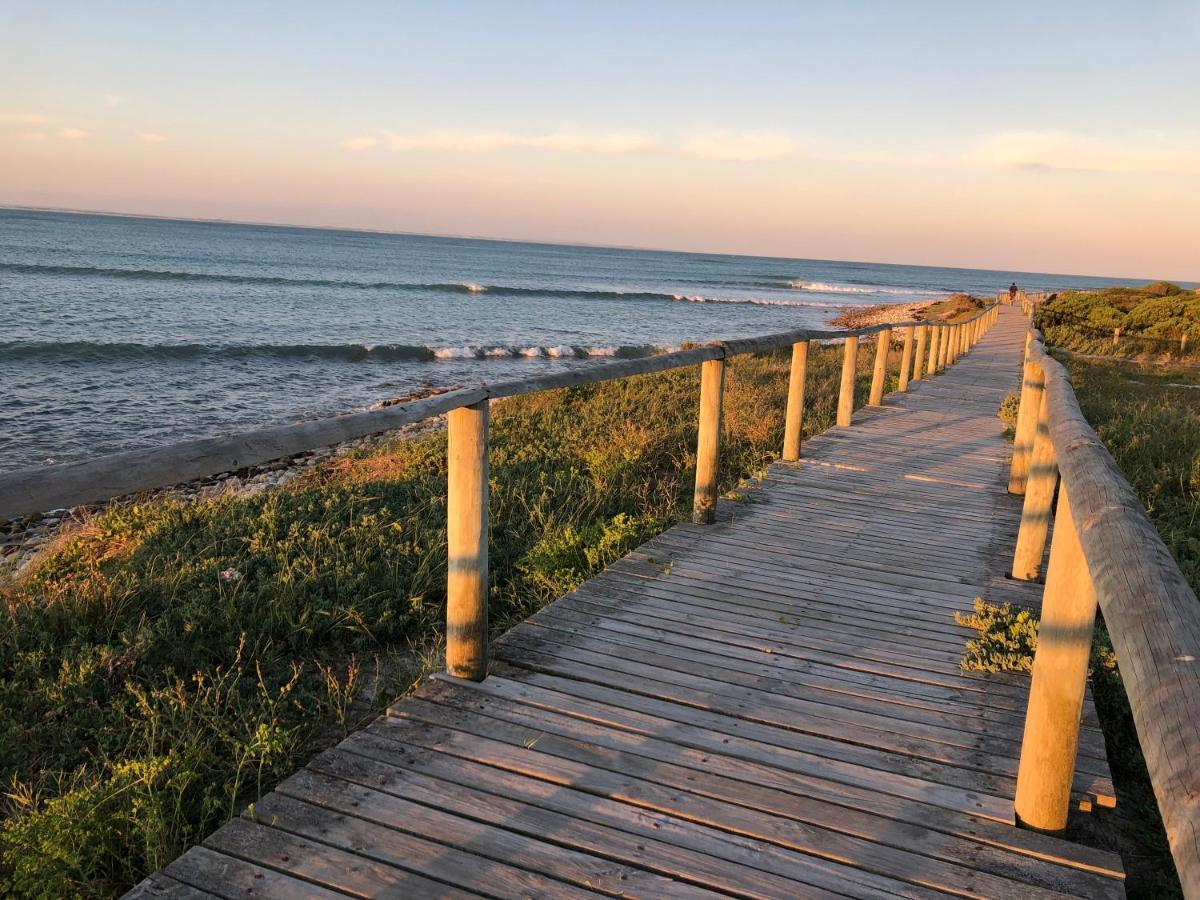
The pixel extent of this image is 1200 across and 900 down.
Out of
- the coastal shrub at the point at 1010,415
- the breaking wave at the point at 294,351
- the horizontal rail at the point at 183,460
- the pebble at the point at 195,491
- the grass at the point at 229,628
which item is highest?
the horizontal rail at the point at 183,460

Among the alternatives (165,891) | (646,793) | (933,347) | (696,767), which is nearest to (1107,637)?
(696,767)

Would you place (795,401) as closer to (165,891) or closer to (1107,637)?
(1107,637)

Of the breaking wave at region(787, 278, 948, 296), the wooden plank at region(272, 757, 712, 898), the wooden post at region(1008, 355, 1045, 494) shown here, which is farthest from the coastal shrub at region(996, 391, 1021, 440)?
the breaking wave at region(787, 278, 948, 296)

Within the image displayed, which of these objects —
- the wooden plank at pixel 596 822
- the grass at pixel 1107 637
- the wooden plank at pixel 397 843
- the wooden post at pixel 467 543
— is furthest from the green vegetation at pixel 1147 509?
the wooden post at pixel 467 543

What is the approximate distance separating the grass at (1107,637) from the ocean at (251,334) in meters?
11.3

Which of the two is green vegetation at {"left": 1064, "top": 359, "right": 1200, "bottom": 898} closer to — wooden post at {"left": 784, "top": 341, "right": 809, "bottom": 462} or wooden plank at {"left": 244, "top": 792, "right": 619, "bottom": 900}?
wooden plank at {"left": 244, "top": 792, "right": 619, "bottom": 900}

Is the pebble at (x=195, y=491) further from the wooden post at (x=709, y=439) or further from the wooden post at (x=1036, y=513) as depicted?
the wooden post at (x=1036, y=513)

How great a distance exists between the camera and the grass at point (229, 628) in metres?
2.89

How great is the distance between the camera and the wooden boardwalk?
7.72 feet

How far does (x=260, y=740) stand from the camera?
314 centimetres

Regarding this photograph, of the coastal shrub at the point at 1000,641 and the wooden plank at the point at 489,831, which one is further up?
the coastal shrub at the point at 1000,641

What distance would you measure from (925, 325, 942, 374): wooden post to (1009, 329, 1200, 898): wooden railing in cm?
1254

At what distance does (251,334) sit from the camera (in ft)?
90.3

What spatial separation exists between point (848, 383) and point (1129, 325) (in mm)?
24835
